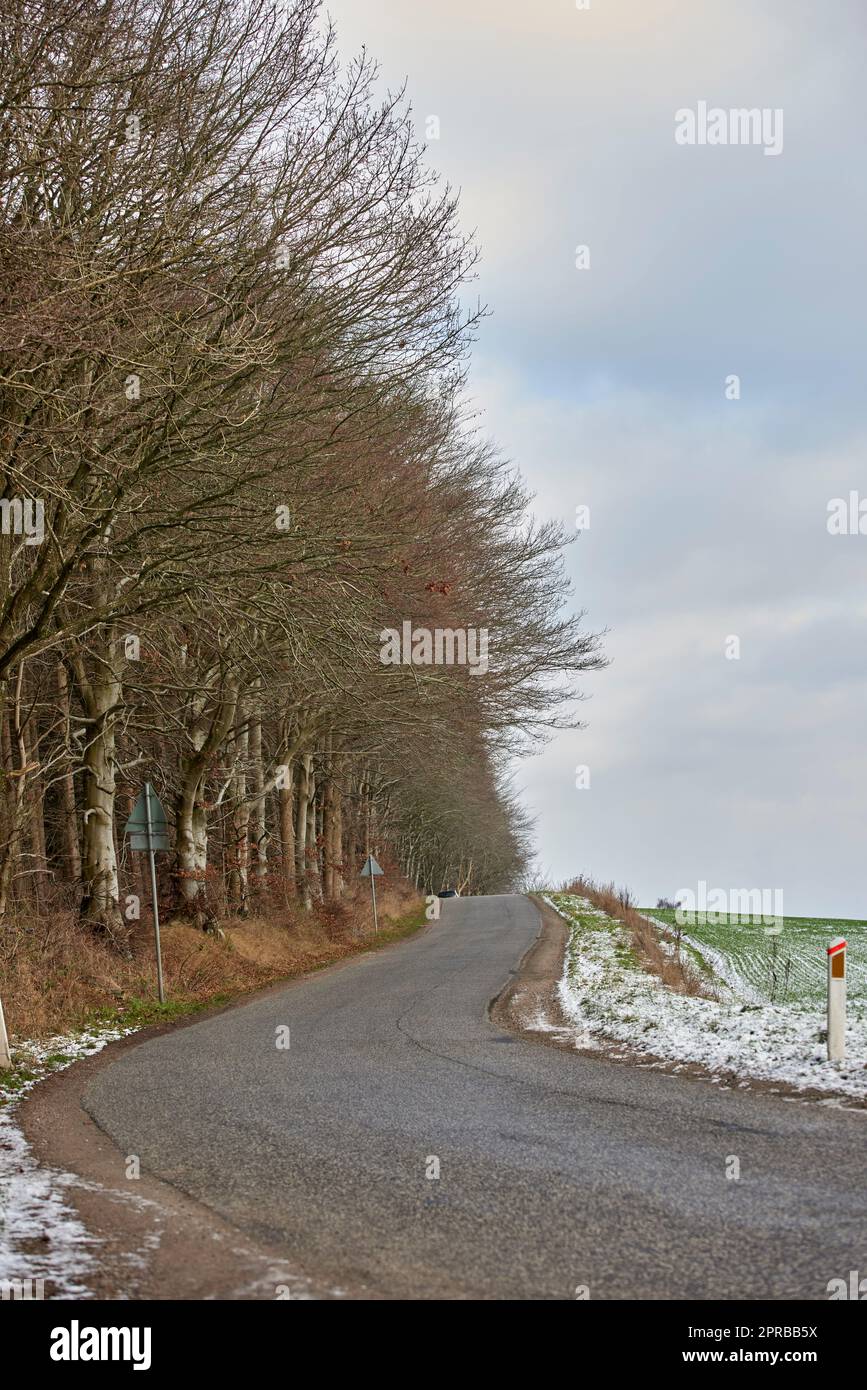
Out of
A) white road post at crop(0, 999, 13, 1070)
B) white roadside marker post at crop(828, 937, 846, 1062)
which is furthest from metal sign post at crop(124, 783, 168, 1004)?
white roadside marker post at crop(828, 937, 846, 1062)

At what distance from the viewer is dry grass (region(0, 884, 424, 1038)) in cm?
1528

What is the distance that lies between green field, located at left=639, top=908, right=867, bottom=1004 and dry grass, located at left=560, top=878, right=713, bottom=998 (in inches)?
46.2

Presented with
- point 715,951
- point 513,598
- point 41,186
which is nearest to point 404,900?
point 715,951

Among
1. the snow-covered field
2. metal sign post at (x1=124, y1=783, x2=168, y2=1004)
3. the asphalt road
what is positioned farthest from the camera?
metal sign post at (x1=124, y1=783, x2=168, y2=1004)

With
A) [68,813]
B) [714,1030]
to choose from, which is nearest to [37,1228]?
[714,1030]

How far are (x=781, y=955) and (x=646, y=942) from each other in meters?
6.12

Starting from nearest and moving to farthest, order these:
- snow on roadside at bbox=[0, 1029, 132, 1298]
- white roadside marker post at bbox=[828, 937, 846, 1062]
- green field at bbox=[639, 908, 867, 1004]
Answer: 1. snow on roadside at bbox=[0, 1029, 132, 1298]
2. white roadside marker post at bbox=[828, 937, 846, 1062]
3. green field at bbox=[639, 908, 867, 1004]

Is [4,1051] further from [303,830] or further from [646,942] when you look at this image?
[303,830]

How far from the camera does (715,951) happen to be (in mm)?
32750

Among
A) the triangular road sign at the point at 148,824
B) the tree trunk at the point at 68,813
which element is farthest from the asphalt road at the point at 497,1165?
the tree trunk at the point at 68,813

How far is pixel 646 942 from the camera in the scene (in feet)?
84.8

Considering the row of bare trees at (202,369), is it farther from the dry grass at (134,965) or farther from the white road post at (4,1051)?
the white road post at (4,1051)

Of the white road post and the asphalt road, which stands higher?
the asphalt road

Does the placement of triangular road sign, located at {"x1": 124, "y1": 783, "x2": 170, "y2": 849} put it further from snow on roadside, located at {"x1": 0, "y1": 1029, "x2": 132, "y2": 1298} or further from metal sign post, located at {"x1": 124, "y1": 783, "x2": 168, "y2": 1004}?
snow on roadside, located at {"x1": 0, "y1": 1029, "x2": 132, "y2": 1298}
